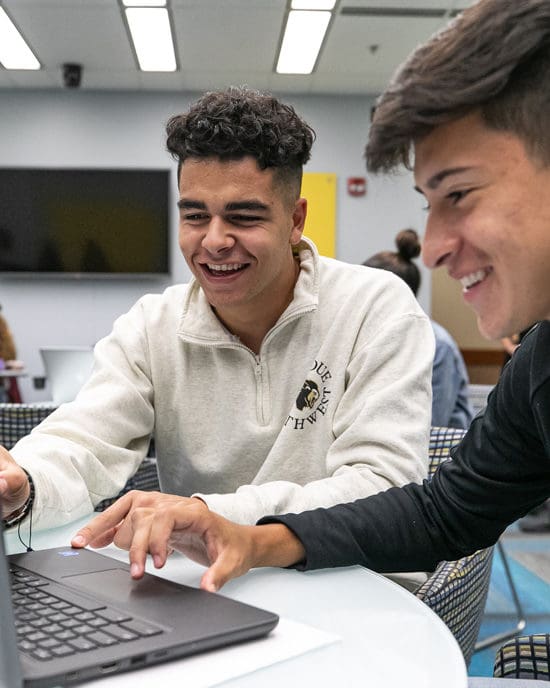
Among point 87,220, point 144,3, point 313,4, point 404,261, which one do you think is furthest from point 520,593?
point 87,220

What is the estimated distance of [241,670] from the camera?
61 centimetres

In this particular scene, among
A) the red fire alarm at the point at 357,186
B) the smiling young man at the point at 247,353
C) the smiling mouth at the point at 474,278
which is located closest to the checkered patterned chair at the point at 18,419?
the smiling young man at the point at 247,353

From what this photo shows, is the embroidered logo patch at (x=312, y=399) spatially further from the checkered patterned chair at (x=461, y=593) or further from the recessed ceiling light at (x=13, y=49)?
the recessed ceiling light at (x=13, y=49)

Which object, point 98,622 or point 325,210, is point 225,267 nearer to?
point 98,622

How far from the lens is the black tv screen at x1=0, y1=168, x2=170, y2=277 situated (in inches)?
261

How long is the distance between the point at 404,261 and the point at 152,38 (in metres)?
3.31

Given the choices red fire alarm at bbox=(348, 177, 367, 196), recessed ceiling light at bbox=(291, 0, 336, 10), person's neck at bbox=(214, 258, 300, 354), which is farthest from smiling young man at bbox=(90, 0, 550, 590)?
red fire alarm at bbox=(348, 177, 367, 196)

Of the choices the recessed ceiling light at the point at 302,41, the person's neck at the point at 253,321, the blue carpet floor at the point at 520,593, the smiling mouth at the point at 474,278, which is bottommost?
the blue carpet floor at the point at 520,593

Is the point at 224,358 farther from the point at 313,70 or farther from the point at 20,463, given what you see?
the point at 313,70

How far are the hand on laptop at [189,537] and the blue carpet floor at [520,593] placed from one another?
1.61 m

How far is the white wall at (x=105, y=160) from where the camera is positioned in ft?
22.0

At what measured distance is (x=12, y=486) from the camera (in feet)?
3.44

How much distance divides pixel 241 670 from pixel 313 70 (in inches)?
239

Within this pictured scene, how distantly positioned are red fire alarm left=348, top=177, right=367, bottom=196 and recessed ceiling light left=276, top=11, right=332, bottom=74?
1001 millimetres
